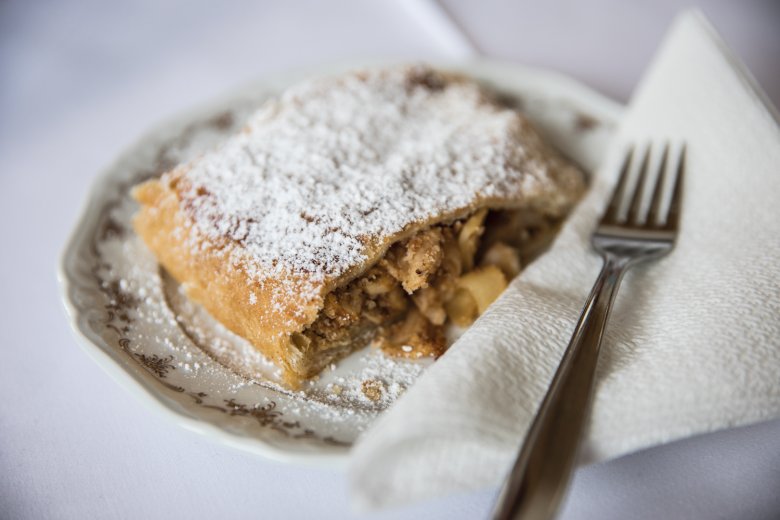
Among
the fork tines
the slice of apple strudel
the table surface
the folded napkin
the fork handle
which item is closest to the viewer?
the fork handle

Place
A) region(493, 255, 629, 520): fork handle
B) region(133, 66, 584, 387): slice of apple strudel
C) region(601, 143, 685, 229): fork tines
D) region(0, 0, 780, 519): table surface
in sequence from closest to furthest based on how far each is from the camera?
region(493, 255, 629, 520): fork handle < region(0, 0, 780, 519): table surface < region(133, 66, 584, 387): slice of apple strudel < region(601, 143, 685, 229): fork tines

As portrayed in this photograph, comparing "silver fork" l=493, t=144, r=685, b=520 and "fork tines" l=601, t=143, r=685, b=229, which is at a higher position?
"fork tines" l=601, t=143, r=685, b=229

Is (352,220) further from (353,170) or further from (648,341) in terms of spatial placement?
(648,341)

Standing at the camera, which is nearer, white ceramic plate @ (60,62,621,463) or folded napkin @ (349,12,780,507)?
folded napkin @ (349,12,780,507)

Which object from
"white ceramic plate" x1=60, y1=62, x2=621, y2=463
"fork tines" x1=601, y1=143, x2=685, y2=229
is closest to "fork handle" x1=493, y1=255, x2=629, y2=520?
"white ceramic plate" x1=60, y1=62, x2=621, y2=463

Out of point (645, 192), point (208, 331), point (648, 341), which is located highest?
point (645, 192)

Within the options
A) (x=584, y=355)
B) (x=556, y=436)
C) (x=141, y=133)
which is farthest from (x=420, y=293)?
(x=141, y=133)

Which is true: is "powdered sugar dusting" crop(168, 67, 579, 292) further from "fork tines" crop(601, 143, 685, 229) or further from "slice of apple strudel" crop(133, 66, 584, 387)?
"fork tines" crop(601, 143, 685, 229)
